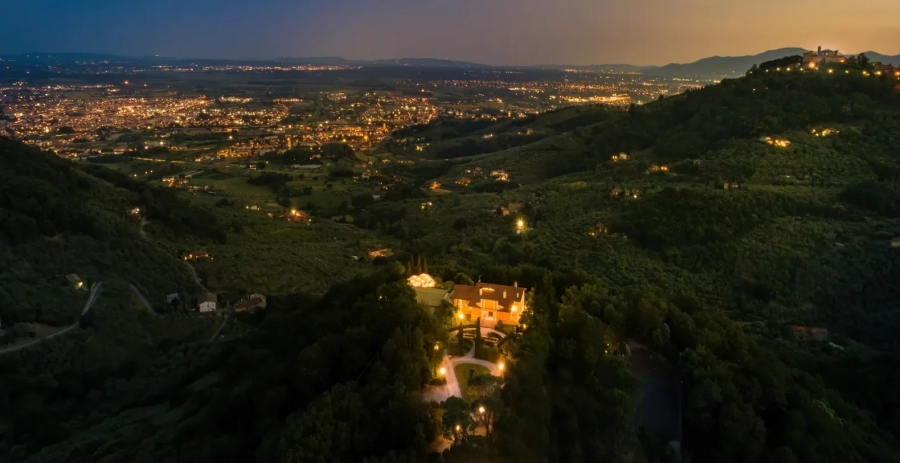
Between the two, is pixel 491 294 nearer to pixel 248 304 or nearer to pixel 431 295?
pixel 431 295

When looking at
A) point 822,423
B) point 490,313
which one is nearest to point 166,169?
point 490,313

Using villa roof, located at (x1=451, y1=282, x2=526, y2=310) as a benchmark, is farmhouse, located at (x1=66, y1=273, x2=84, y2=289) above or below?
below

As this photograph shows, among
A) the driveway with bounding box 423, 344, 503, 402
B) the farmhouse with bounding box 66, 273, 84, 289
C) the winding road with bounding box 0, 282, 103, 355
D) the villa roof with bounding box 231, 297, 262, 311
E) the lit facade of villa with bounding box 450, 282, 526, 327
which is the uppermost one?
the lit facade of villa with bounding box 450, 282, 526, 327

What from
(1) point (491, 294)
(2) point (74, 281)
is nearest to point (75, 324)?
(2) point (74, 281)

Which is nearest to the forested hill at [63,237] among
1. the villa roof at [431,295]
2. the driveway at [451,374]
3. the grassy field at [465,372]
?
the villa roof at [431,295]

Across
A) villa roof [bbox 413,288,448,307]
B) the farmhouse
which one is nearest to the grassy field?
villa roof [bbox 413,288,448,307]

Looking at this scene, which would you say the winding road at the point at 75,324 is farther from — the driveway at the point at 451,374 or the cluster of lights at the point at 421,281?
the driveway at the point at 451,374

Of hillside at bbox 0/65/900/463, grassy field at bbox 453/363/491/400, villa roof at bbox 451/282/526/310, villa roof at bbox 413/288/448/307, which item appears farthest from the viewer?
villa roof at bbox 413/288/448/307

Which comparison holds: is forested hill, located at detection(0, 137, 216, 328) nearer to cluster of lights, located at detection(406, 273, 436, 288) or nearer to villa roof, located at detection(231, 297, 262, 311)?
villa roof, located at detection(231, 297, 262, 311)
